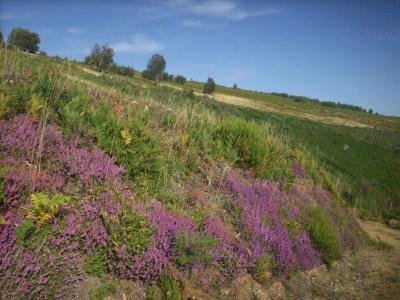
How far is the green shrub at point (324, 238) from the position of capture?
627cm

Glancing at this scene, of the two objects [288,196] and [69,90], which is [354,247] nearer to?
[288,196]

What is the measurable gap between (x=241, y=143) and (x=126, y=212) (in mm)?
4735

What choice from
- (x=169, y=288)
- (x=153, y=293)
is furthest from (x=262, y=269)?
(x=153, y=293)

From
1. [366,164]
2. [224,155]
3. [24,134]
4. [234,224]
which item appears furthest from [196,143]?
[366,164]

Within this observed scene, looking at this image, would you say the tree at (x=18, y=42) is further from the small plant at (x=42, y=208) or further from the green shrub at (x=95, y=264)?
the green shrub at (x=95, y=264)

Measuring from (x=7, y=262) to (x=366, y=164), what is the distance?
2469cm

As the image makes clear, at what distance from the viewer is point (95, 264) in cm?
352

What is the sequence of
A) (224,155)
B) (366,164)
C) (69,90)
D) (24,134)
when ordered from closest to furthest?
(24,134)
(69,90)
(224,155)
(366,164)

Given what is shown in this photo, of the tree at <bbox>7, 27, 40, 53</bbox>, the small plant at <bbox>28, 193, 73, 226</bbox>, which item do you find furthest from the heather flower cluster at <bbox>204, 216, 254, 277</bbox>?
the tree at <bbox>7, 27, 40, 53</bbox>

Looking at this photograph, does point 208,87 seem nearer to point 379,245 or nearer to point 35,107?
point 379,245

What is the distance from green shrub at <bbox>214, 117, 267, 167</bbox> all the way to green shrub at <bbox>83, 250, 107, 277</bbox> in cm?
451

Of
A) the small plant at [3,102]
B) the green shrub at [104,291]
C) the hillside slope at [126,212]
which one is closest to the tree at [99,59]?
the hillside slope at [126,212]

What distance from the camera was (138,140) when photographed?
18.0 feet

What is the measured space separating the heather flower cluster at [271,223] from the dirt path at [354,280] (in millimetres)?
264
